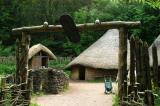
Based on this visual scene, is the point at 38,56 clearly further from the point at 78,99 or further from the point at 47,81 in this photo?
the point at 78,99

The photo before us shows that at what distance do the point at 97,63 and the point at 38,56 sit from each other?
443cm

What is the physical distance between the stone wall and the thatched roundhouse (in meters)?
8.68

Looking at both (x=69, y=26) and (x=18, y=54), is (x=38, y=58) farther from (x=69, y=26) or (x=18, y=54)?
(x=69, y=26)

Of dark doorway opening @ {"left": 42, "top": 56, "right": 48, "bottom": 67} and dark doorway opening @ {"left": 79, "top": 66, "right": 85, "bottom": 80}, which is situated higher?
dark doorway opening @ {"left": 42, "top": 56, "right": 48, "bottom": 67}

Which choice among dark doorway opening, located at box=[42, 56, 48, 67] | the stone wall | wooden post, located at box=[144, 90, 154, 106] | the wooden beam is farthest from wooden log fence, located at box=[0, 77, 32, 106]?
dark doorway opening, located at box=[42, 56, 48, 67]

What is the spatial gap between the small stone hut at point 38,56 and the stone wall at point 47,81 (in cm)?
686

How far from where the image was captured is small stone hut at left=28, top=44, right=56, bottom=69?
94.4 ft

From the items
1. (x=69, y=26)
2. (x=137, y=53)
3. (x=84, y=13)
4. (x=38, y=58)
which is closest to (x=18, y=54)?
(x=69, y=26)

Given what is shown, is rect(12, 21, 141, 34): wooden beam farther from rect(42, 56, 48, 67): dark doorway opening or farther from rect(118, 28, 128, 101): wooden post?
A: rect(42, 56, 48, 67): dark doorway opening

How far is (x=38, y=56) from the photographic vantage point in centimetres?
2945

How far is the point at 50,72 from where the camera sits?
2186 centimetres

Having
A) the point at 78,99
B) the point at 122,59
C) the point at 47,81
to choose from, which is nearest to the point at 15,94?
the point at 122,59

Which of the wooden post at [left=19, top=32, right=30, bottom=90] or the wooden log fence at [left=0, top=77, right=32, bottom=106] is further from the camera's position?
the wooden post at [left=19, top=32, right=30, bottom=90]

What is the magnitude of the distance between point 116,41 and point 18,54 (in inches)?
765
